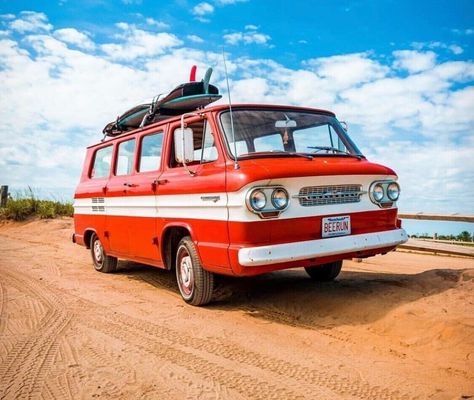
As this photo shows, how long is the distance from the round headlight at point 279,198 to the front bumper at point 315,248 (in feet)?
1.24

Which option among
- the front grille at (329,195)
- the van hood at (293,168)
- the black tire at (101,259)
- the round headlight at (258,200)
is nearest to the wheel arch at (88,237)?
the black tire at (101,259)

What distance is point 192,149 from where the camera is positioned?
4.99 m

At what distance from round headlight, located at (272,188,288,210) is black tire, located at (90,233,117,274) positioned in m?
4.43

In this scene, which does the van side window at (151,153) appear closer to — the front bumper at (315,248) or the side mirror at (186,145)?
the side mirror at (186,145)

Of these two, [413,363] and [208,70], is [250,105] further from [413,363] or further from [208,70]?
[413,363]

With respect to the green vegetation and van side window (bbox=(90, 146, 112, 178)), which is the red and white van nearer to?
van side window (bbox=(90, 146, 112, 178))

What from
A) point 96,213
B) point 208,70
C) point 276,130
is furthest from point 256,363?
point 96,213

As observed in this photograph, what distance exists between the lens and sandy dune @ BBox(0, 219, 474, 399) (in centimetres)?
312

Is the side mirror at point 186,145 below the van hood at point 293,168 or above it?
above

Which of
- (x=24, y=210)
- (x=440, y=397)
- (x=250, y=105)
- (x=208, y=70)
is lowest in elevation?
(x=440, y=397)

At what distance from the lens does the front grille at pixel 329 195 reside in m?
4.59

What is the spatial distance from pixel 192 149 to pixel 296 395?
287 cm

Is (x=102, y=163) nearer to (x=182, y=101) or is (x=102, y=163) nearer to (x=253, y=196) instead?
(x=182, y=101)

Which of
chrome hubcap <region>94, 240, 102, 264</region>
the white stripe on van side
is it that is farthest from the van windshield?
→ chrome hubcap <region>94, 240, 102, 264</region>
